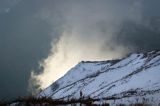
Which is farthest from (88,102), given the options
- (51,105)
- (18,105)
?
(18,105)

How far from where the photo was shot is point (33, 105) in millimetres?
23875

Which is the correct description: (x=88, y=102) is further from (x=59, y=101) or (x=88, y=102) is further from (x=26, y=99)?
(x=26, y=99)

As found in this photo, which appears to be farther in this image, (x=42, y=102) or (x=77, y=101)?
(x=77, y=101)

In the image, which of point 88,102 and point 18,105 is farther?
point 88,102

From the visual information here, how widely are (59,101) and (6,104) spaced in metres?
3.27

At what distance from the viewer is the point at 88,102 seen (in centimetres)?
2653

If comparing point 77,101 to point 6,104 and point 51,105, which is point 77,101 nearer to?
point 51,105

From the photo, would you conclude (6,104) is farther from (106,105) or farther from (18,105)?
(106,105)

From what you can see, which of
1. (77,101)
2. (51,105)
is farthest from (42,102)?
(77,101)

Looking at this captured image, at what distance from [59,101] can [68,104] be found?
58 centimetres

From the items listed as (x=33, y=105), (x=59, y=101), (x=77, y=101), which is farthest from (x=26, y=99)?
(x=77, y=101)

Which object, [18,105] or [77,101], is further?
[77,101]

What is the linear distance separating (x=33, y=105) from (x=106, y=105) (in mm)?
4576

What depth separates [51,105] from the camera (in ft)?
80.9
